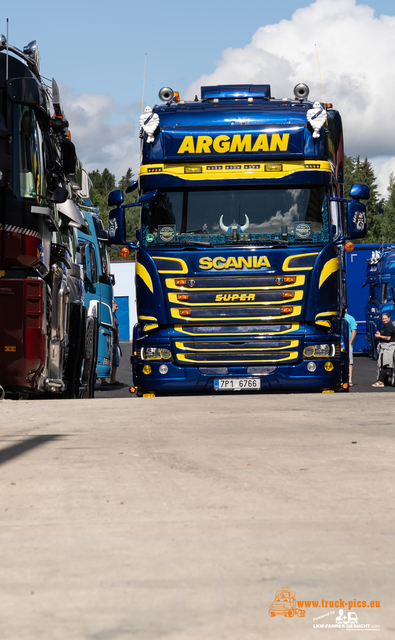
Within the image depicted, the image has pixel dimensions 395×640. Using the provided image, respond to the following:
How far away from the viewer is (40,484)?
4.97 m

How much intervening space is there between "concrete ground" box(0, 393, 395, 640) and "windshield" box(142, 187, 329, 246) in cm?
333

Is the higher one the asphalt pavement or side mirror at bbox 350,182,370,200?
side mirror at bbox 350,182,370,200

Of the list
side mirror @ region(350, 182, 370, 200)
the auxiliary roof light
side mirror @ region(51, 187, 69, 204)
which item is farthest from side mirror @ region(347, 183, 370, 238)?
the auxiliary roof light

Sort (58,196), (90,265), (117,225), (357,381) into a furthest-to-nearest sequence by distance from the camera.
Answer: (357,381) → (90,265) → (117,225) → (58,196)

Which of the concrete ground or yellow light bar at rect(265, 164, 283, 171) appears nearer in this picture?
the concrete ground

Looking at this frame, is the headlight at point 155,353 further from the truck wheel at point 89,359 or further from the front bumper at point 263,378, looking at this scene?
the truck wheel at point 89,359

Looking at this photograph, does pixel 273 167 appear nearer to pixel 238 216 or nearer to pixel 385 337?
pixel 238 216

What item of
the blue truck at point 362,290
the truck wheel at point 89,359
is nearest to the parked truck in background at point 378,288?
the blue truck at point 362,290

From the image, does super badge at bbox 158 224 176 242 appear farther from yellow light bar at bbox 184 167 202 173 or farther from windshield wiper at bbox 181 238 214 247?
yellow light bar at bbox 184 167 202 173

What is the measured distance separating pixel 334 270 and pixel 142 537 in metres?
6.88

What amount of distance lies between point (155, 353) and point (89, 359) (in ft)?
9.96

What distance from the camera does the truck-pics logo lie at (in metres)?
2.85

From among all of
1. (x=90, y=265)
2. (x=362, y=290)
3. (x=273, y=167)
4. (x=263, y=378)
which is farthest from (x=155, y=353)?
(x=362, y=290)

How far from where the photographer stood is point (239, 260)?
1014 cm
